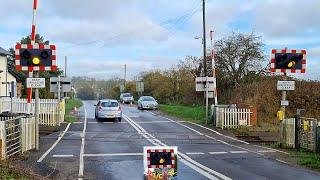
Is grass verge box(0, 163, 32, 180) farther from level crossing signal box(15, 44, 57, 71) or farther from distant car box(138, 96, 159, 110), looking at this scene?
distant car box(138, 96, 159, 110)

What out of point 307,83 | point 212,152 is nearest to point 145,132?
point 212,152

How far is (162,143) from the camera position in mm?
19922

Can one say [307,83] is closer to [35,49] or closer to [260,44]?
[260,44]

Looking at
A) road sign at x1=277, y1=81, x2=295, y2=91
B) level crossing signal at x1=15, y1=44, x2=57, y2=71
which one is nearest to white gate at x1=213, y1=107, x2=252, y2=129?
road sign at x1=277, y1=81, x2=295, y2=91

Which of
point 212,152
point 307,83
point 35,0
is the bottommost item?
point 212,152

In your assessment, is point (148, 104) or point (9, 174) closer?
point (9, 174)

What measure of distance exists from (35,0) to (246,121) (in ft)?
46.5

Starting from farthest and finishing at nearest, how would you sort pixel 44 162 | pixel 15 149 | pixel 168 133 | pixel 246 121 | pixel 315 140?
pixel 246 121, pixel 168 133, pixel 315 140, pixel 15 149, pixel 44 162

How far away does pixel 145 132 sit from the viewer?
998 inches

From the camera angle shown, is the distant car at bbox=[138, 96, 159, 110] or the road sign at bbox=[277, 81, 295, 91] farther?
the distant car at bbox=[138, 96, 159, 110]

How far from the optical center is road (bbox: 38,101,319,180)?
40.0 ft

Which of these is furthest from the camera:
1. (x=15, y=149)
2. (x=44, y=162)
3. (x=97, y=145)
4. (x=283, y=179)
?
(x=97, y=145)

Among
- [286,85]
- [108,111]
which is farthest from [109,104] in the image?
[286,85]

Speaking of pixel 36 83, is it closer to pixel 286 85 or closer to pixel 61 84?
pixel 286 85
